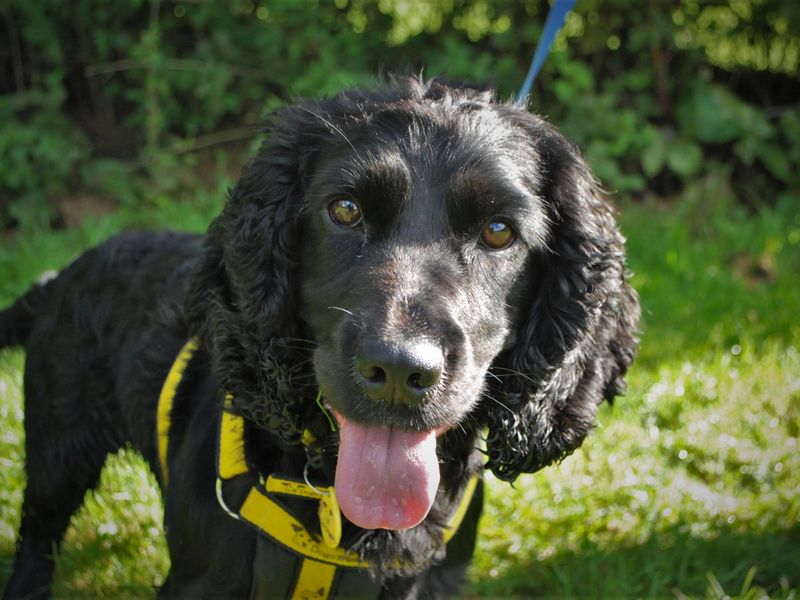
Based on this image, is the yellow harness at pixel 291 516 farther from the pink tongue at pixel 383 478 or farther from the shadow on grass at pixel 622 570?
the shadow on grass at pixel 622 570

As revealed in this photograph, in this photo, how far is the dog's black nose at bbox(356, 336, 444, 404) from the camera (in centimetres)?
192

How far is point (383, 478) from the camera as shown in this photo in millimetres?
2062

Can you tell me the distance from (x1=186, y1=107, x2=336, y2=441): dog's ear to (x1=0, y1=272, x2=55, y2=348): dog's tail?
124cm

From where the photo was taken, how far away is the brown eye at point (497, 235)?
7.38 ft

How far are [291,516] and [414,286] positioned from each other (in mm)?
708

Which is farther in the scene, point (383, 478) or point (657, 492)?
point (657, 492)

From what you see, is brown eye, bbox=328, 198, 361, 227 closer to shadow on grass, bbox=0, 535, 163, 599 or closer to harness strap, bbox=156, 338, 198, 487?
harness strap, bbox=156, 338, 198, 487

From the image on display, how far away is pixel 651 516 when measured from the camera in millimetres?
3500

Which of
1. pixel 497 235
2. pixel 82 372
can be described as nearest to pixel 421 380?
pixel 497 235

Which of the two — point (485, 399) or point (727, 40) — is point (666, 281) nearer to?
point (727, 40)

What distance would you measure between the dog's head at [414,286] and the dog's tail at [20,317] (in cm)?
118

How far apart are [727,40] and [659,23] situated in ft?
2.21

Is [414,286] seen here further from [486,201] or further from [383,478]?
[383,478]

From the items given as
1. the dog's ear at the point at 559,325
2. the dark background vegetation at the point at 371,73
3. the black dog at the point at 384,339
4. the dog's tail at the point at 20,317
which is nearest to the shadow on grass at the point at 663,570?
the black dog at the point at 384,339
